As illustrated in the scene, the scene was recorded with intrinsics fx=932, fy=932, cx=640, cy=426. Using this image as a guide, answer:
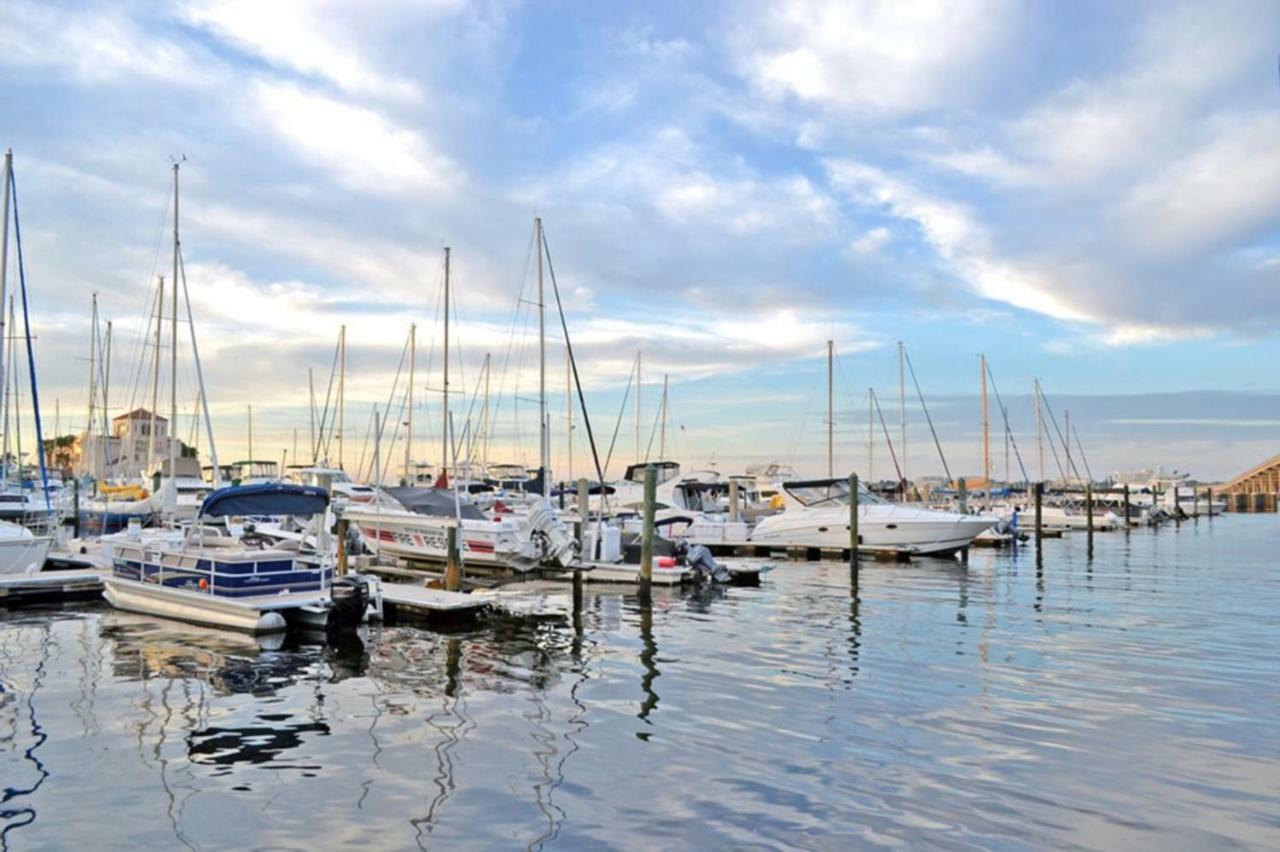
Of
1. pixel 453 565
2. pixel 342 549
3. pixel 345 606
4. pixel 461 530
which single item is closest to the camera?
pixel 345 606

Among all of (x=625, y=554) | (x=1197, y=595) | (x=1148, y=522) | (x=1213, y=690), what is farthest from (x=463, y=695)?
(x=1148, y=522)

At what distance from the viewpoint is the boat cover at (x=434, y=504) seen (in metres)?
29.4

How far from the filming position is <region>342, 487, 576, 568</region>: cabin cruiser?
27047 millimetres

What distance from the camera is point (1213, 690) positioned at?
41.7 feet

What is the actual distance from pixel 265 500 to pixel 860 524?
24.3 meters

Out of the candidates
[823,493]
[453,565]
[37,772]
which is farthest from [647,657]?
[823,493]

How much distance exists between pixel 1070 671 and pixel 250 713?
11499mm

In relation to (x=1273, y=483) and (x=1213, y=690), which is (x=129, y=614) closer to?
(x=1213, y=690)

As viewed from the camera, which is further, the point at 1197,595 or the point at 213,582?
the point at 1197,595

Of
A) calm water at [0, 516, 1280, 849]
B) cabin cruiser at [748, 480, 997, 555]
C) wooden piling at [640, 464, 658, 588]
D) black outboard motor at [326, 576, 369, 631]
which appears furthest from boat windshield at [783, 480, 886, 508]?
black outboard motor at [326, 576, 369, 631]

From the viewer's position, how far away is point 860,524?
3656 centimetres

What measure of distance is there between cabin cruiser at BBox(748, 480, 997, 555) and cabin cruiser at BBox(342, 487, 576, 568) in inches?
497

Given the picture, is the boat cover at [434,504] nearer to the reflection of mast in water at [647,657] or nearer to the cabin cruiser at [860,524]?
the reflection of mast in water at [647,657]

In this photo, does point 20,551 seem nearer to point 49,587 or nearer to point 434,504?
point 49,587
